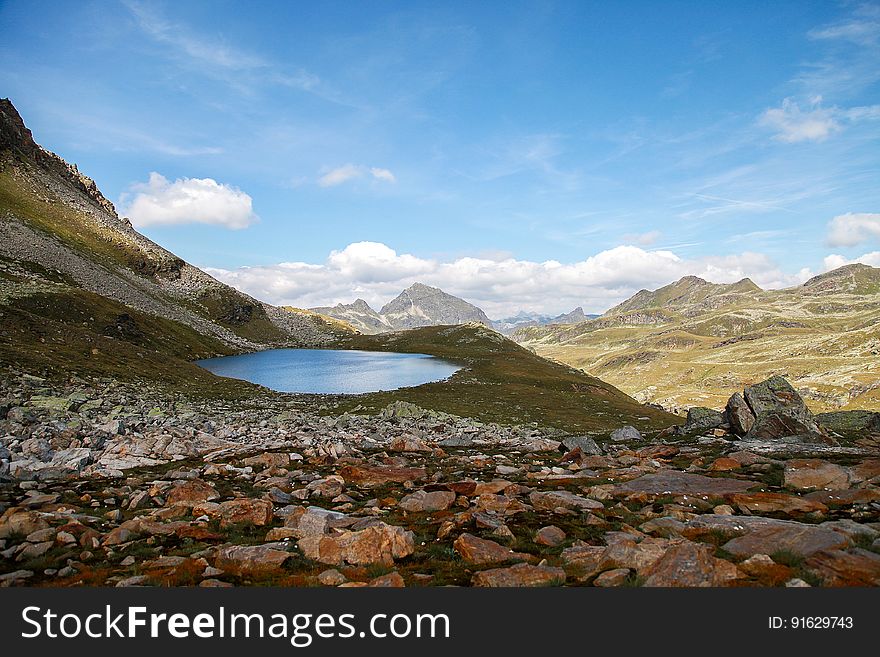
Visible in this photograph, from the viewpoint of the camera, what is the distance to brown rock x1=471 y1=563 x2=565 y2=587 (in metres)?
9.84

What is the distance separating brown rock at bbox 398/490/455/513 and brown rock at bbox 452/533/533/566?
4.28 metres

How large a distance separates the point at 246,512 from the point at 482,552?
790 centimetres

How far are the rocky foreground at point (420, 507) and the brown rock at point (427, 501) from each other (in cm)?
7

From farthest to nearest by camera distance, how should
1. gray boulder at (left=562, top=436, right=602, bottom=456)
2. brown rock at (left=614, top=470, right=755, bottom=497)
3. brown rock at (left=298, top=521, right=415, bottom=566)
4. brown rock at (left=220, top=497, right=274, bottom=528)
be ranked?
gray boulder at (left=562, top=436, right=602, bottom=456) < brown rock at (left=614, top=470, right=755, bottom=497) < brown rock at (left=220, top=497, right=274, bottom=528) < brown rock at (left=298, top=521, right=415, bottom=566)

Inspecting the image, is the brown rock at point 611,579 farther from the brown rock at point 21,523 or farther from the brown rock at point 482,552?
the brown rock at point 21,523

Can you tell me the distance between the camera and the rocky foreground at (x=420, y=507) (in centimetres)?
1020

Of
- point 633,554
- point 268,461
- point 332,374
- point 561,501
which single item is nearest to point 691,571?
point 633,554

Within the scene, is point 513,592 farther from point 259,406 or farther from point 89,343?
point 89,343

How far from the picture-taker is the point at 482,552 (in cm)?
1138

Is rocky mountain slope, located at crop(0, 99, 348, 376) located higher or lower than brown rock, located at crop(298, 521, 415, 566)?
higher

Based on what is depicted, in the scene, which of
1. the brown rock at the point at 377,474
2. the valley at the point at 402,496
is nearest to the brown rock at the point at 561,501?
the valley at the point at 402,496

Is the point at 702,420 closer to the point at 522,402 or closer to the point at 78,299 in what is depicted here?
the point at 522,402

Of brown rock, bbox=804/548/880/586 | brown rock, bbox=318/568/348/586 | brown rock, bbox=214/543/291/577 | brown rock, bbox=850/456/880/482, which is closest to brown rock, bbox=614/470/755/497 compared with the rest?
brown rock, bbox=850/456/880/482

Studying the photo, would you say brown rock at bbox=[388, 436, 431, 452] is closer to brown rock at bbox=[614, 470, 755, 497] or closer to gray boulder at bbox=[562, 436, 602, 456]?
gray boulder at bbox=[562, 436, 602, 456]
